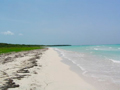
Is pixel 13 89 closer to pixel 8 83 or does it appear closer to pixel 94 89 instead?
pixel 8 83

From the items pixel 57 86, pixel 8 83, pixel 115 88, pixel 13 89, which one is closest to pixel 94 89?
pixel 115 88

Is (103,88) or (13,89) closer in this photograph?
(13,89)

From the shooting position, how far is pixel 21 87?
599 cm

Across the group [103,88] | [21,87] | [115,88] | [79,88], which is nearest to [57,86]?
[79,88]

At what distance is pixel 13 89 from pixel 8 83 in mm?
800

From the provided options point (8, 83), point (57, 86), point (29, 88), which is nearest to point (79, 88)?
point (57, 86)

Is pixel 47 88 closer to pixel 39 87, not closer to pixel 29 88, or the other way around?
pixel 39 87

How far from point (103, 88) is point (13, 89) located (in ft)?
12.0

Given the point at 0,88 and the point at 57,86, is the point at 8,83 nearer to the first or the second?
the point at 0,88

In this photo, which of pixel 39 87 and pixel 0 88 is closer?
pixel 0 88

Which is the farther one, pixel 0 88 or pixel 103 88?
pixel 103 88

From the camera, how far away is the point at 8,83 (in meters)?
6.35

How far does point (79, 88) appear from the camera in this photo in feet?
19.9

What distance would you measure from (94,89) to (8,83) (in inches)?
144
